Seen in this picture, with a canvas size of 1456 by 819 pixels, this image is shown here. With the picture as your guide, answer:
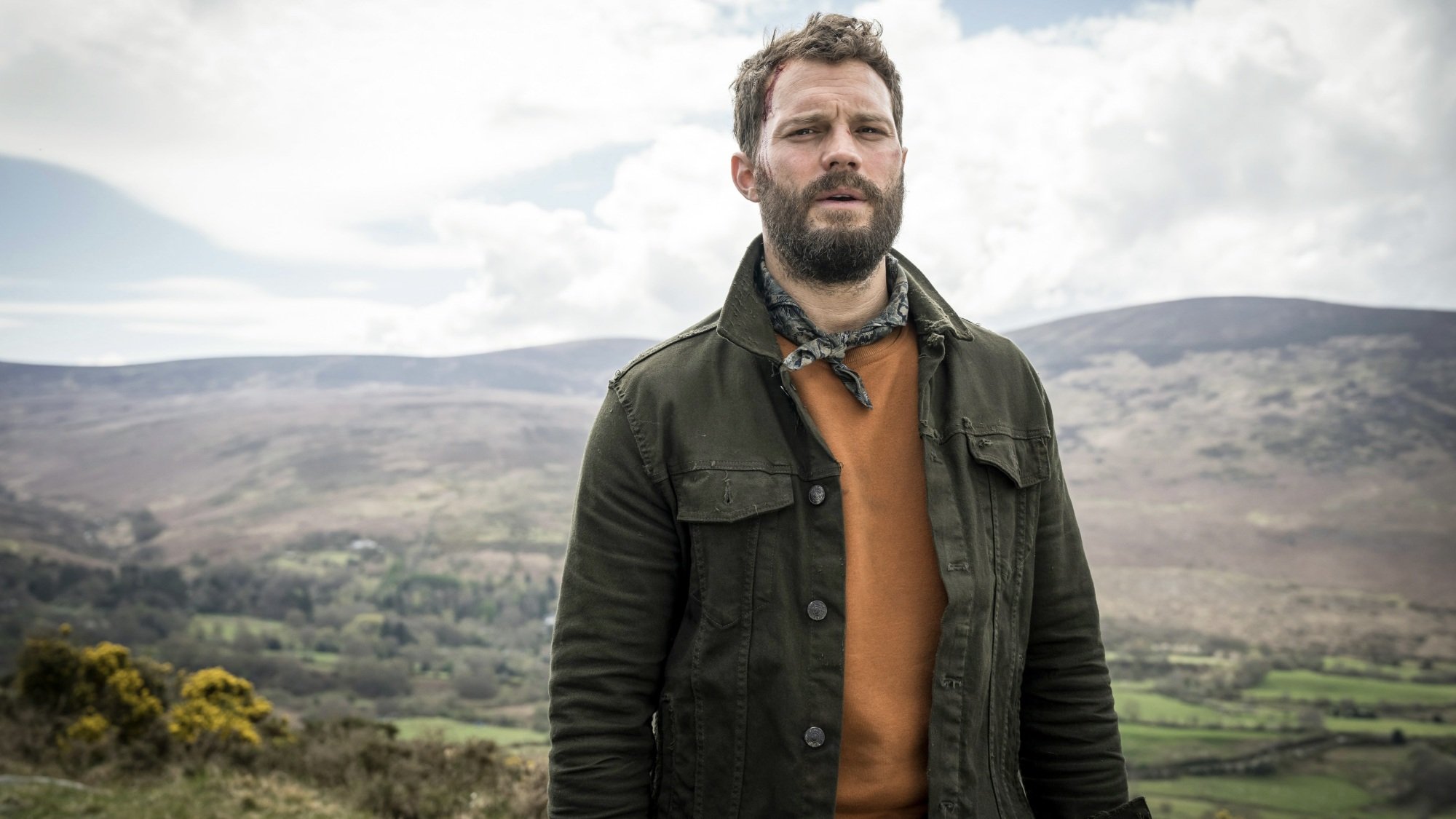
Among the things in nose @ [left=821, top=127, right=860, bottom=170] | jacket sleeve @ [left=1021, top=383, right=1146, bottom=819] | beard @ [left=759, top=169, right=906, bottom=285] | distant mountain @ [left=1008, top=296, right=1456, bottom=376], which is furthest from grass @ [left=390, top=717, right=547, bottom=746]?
distant mountain @ [left=1008, top=296, right=1456, bottom=376]

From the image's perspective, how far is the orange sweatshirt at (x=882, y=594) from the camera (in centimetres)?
168

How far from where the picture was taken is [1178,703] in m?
41.3

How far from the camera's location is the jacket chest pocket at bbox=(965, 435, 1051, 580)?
1.87 metres

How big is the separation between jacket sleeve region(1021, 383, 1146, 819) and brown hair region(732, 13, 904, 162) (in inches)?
42.4

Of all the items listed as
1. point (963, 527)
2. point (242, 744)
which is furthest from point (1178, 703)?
point (963, 527)

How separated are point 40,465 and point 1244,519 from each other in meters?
115

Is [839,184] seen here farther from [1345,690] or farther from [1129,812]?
[1345,690]

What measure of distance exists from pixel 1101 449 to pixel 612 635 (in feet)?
298

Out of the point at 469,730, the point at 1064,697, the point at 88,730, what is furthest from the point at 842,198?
the point at 469,730

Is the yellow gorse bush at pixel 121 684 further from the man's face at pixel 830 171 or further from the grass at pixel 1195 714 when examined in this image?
the grass at pixel 1195 714

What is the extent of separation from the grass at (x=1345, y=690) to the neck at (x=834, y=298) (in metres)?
50.2

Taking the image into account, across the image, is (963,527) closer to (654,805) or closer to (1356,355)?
(654,805)

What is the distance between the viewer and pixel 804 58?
2.04 meters

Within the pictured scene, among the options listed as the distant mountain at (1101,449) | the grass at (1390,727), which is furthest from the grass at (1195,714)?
the distant mountain at (1101,449)
